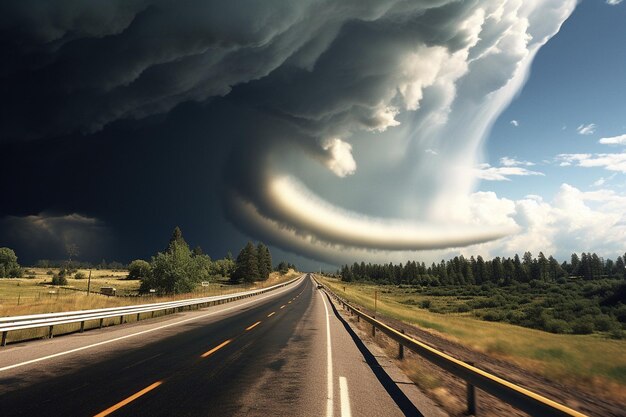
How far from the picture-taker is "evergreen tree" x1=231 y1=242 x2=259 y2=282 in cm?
9838

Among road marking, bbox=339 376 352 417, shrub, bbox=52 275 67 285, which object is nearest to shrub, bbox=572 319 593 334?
road marking, bbox=339 376 352 417

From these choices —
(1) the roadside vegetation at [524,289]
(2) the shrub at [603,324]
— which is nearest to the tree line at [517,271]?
(1) the roadside vegetation at [524,289]

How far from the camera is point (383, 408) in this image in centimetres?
580

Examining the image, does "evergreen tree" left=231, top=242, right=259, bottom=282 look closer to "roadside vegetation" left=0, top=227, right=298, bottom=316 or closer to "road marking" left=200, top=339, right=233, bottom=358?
"roadside vegetation" left=0, top=227, right=298, bottom=316

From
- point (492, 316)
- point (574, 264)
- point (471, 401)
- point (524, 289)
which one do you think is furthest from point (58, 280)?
point (574, 264)

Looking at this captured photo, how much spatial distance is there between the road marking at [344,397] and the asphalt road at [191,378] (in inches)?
0.7

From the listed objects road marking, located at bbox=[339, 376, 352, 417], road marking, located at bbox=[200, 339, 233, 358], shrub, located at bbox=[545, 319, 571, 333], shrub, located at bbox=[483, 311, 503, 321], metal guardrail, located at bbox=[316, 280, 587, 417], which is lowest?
shrub, located at bbox=[483, 311, 503, 321]

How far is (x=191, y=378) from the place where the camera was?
7.24 metres

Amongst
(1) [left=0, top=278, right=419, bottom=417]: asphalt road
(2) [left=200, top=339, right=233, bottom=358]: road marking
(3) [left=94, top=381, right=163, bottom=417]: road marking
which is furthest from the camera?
(2) [left=200, top=339, right=233, bottom=358]: road marking

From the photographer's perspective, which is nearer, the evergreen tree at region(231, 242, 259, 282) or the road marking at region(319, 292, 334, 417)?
the road marking at region(319, 292, 334, 417)

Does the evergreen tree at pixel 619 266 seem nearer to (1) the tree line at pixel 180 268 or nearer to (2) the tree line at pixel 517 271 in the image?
(2) the tree line at pixel 517 271

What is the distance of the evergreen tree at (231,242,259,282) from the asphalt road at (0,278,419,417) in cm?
8682

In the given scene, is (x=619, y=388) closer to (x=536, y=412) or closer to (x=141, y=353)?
(x=536, y=412)

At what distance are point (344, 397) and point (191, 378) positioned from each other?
314 cm
